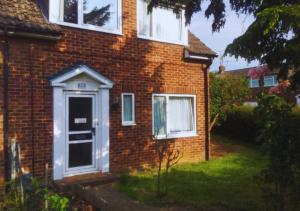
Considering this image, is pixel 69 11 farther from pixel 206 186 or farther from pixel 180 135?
pixel 206 186

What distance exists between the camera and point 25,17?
9195mm

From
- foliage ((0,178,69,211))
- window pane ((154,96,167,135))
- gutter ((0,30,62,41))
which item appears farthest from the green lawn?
gutter ((0,30,62,41))

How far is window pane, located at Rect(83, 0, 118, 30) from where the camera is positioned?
1039cm

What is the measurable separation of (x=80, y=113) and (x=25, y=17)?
2829 millimetres

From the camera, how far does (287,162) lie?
5594 mm

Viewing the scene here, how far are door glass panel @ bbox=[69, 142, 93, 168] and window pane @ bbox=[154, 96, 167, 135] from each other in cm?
249

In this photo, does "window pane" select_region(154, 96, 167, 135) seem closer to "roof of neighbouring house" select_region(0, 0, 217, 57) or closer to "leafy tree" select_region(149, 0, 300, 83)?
"roof of neighbouring house" select_region(0, 0, 217, 57)

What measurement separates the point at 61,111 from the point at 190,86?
4.99 meters

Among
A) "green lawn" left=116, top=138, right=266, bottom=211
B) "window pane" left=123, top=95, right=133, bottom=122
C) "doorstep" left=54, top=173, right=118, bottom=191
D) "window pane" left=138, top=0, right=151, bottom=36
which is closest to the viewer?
"green lawn" left=116, top=138, right=266, bottom=211

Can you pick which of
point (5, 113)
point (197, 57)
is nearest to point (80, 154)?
point (5, 113)

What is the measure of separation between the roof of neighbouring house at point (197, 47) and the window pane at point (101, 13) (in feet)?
9.81

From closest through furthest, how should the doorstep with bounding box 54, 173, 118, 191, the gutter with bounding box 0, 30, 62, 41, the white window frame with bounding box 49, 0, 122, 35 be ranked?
1. the gutter with bounding box 0, 30, 62, 41
2. the doorstep with bounding box 54, 173, 118, 191
3. the white window frame with bounding box 49, 0, 122, 35

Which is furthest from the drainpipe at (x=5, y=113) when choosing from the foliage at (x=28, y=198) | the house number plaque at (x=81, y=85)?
the foliage at (x=28, y=198)

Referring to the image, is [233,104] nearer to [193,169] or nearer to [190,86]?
[190,86]
